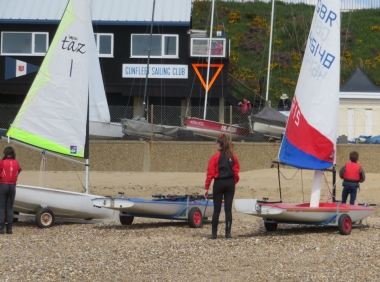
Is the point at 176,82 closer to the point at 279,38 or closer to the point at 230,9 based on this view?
the point at 279,38

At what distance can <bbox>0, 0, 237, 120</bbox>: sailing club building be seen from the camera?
33500mm

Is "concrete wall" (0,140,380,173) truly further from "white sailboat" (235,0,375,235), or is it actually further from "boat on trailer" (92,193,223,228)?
"white sailboat" (235,0,375,235)

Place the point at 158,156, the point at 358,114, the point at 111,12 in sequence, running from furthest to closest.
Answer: the point at 111,12, the point at 358,114, the point at 158,156

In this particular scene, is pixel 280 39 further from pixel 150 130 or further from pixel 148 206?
pixel 148 206

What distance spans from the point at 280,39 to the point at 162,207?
34256 millimetres

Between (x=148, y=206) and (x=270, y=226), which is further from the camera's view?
(x=148, y=206)

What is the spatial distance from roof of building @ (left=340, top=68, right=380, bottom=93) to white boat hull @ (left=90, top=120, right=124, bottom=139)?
32.8 ft

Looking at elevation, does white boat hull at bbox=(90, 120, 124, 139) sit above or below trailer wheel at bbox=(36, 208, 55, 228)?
above

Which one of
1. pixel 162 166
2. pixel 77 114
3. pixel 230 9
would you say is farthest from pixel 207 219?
pixel 230 9

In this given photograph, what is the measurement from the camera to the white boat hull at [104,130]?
2608 cm

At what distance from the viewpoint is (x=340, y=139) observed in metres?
25.9

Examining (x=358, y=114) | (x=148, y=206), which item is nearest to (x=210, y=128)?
(x=358, y=114)

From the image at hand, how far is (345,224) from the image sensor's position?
44.5 feet

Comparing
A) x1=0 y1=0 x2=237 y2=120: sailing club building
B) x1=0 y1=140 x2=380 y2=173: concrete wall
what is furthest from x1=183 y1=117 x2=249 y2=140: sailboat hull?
x1=0 y1=0 x2=237 y2=120: sailing club building
